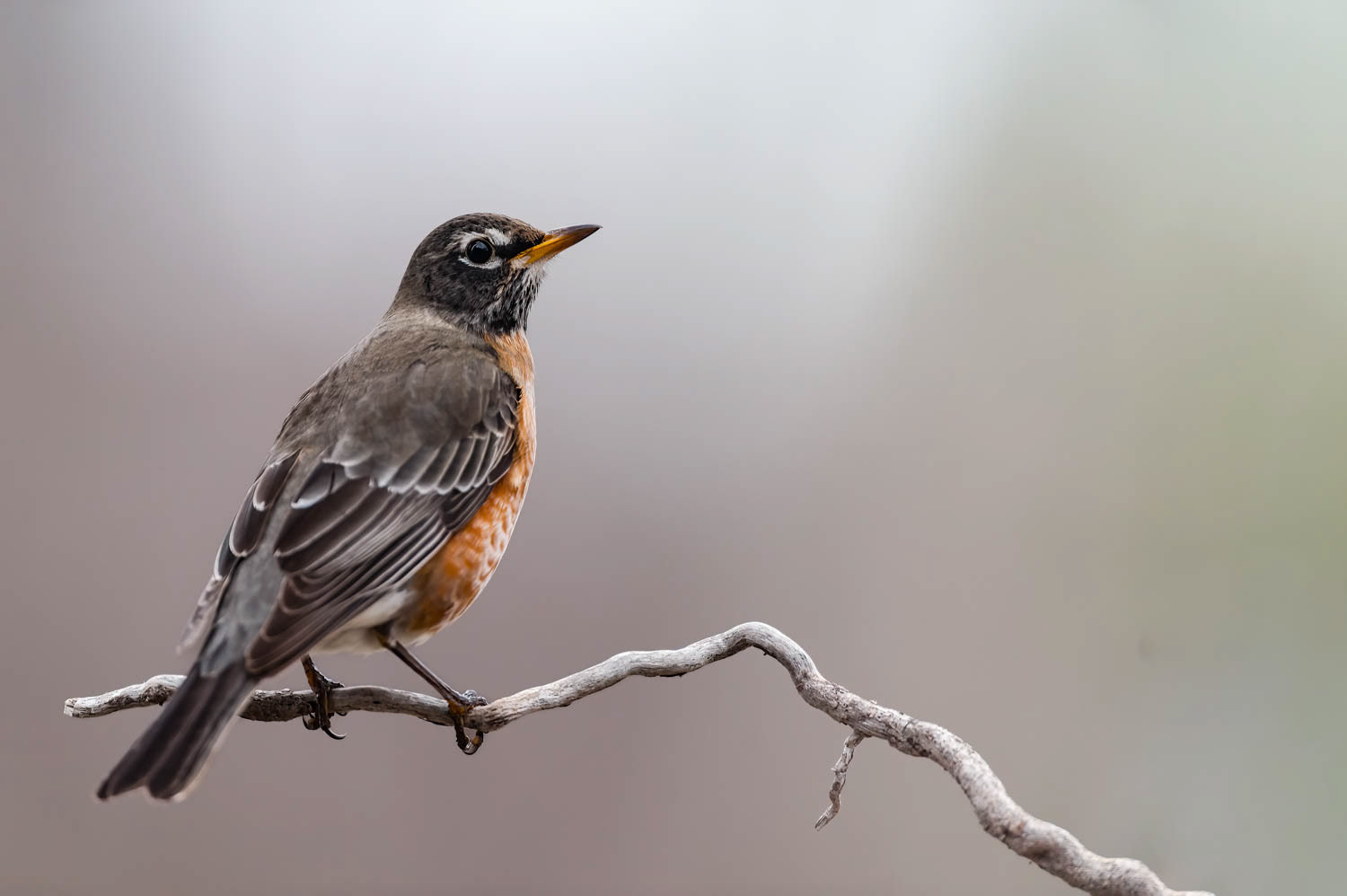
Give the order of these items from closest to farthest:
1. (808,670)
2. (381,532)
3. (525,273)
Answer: (808,670)
(381,532)
(525,273)

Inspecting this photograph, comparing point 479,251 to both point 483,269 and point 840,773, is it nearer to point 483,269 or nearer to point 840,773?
point 483,269

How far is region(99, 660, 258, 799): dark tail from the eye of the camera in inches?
57.0

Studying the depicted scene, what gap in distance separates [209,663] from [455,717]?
0.45 meters

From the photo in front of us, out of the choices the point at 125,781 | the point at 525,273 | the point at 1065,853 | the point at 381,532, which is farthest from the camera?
the point at 525,273

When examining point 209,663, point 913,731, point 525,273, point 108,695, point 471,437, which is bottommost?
point 108,695

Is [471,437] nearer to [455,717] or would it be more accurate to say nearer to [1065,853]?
[455,717]

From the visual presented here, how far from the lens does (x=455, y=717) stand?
1929mm

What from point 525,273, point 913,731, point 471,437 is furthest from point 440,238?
point 913,731

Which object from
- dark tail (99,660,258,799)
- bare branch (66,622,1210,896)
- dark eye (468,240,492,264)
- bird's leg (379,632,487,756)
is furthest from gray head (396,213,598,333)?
dark tail (99,660,258,799)

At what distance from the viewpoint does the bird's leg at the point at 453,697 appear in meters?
1.94

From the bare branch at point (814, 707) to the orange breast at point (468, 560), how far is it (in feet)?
A: 0.59

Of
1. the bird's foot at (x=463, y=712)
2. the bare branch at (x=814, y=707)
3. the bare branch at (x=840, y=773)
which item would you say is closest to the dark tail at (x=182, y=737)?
the bare branch at (x=814, y=707)

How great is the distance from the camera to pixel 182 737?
1.51 metres

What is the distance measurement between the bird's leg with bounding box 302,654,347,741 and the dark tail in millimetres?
432
